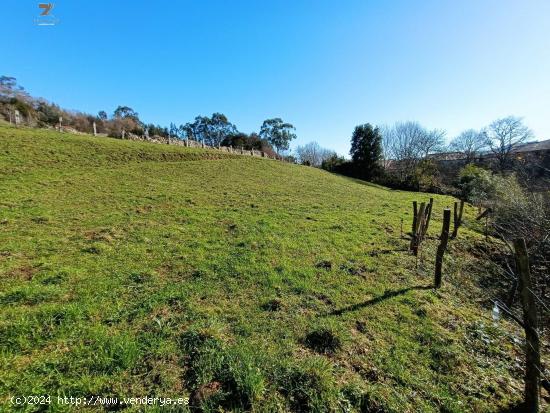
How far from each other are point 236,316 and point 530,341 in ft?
14.0

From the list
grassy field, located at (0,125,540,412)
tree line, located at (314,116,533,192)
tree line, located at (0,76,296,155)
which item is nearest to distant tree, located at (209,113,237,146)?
tree line, located at (0,76,296,155)

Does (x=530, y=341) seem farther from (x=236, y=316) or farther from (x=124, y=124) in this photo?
(x=124, y=124)

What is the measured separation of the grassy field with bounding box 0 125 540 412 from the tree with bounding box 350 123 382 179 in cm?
3495

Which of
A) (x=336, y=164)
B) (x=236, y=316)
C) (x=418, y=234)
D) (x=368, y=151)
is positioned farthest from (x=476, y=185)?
(x=236, y=316)

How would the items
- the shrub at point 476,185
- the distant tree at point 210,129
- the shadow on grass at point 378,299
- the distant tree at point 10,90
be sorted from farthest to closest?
1. the distant tree at point 210,129
2. the distant tree at point 10,90
3. the shrub at point 476,185
4. the shadow on grass at point 378,299

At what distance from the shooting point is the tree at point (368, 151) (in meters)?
42.9

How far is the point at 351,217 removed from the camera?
12297 millimetres

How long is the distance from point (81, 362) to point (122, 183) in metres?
12.5

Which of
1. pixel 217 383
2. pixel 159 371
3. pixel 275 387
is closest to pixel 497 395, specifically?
pixel 275 387

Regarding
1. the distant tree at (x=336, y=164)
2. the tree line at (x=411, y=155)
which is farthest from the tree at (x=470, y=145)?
the distant tree at (x=336, y=164)

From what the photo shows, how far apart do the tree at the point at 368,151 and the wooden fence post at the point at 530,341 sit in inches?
1670

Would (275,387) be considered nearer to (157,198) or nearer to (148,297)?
(148,297)

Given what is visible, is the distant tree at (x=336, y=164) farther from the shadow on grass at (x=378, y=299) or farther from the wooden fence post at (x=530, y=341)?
the wooden fence post at (x=530, y=341)

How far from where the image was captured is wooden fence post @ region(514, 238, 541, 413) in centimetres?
322
